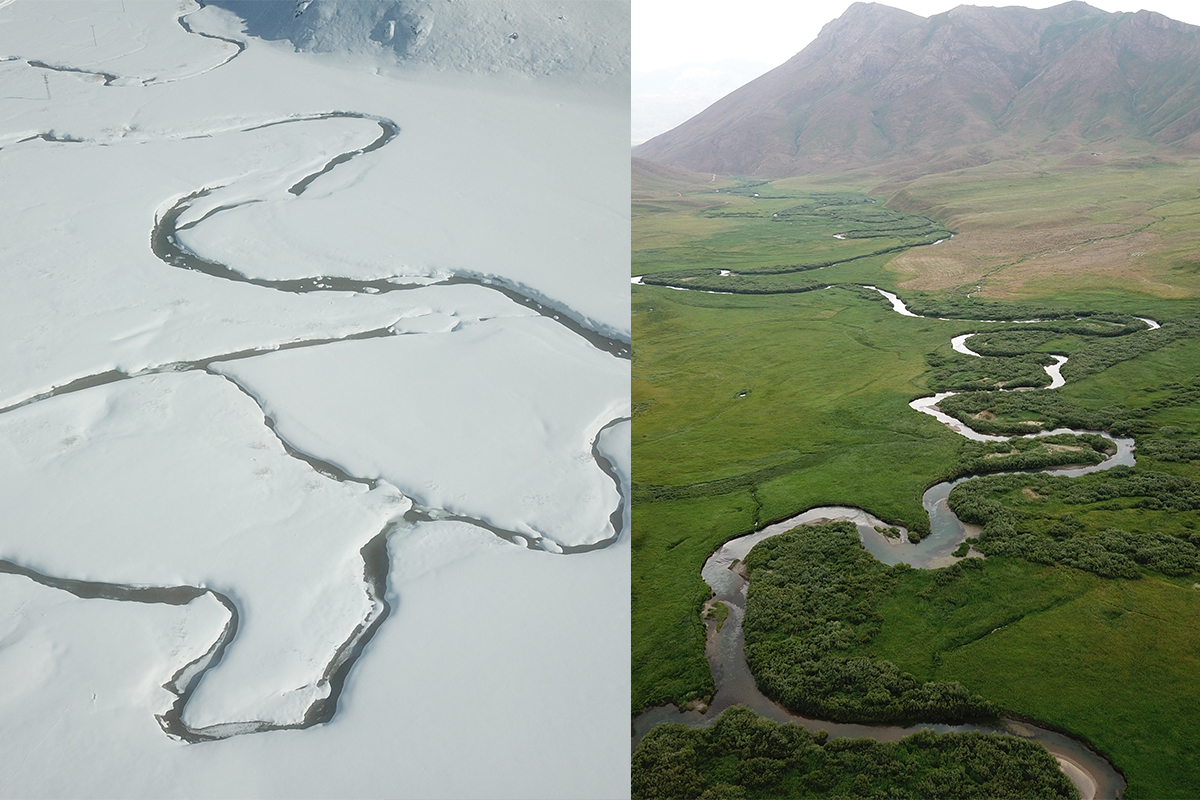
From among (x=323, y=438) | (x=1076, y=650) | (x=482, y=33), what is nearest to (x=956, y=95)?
(x=482, y=33)

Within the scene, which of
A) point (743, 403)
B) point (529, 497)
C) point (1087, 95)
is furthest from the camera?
point (1087, 95)

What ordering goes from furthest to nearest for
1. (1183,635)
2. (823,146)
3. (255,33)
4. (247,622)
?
(823,146), (255,33), (1183,635), (247,622)

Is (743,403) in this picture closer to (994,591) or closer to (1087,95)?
(994,591)

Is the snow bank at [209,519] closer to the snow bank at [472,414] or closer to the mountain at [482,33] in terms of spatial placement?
the snow bank at [472,414]

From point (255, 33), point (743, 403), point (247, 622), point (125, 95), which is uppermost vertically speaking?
point (255, 33)

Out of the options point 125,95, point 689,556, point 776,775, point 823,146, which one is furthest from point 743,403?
point 823,146

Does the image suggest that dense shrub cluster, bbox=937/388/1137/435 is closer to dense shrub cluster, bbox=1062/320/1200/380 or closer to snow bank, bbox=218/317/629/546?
dense shrub cluster, bbox=1062/320/1200/380
